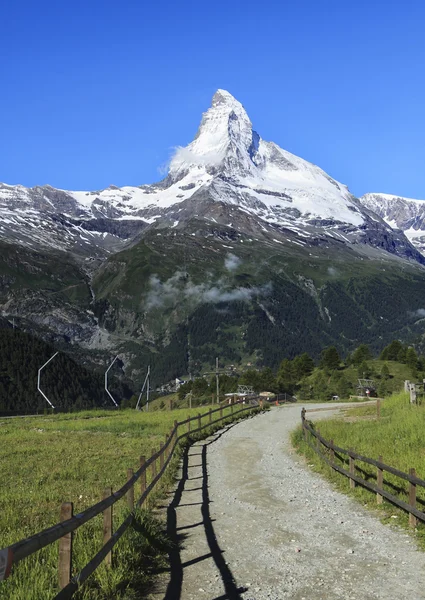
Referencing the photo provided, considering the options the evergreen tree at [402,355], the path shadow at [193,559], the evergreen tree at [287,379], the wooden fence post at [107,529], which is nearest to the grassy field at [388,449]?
the path shadow at [193,559]

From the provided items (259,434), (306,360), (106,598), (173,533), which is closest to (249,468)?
(173,533)

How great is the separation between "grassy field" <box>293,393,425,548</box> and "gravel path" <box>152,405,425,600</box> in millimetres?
685

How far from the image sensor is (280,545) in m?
15.7

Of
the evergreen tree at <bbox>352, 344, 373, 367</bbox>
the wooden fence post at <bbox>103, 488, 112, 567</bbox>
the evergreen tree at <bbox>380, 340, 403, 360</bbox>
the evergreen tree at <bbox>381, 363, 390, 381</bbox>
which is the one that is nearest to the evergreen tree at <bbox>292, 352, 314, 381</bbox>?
the evergreen tree at <bbox>352, 344, 373, 367</bbox>

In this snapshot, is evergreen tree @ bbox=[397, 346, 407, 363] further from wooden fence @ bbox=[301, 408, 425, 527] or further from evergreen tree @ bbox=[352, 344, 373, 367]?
wooden fence @ bbox=[301, 408, 425, 527]

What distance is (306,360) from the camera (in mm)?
167750

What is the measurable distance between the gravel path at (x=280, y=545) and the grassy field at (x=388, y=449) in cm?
69

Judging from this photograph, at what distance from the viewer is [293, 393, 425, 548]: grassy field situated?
65.8ft

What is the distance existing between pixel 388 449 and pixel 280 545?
517 inches

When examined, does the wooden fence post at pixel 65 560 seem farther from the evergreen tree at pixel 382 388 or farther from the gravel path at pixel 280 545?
the evergreen tree at pixel 382 388

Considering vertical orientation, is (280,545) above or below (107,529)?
below

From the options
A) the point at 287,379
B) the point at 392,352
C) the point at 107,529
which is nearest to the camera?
the point at 107,529

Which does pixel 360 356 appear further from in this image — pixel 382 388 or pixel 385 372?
pixel 382 388

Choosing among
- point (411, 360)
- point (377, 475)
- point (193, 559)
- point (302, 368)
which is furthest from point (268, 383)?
point (193, 559)
